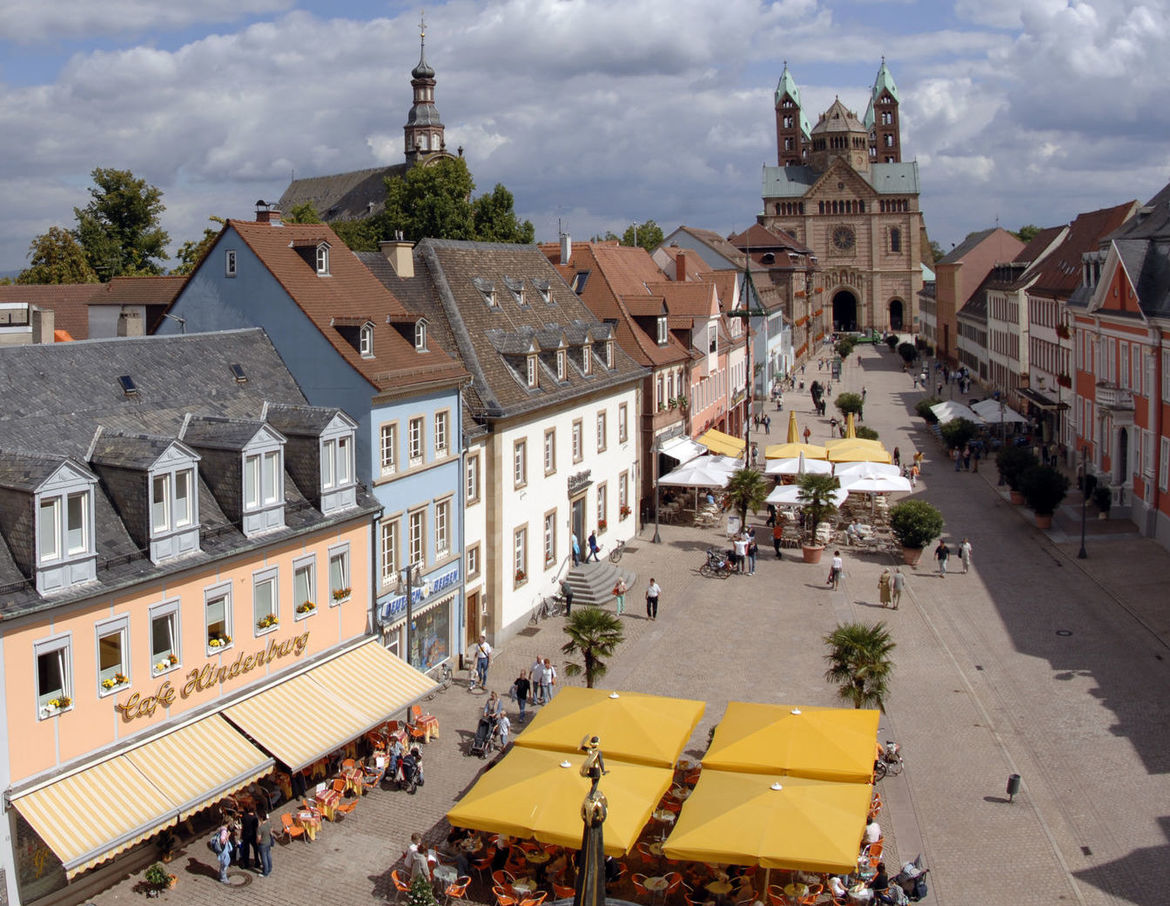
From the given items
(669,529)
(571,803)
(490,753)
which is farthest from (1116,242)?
(571,803)

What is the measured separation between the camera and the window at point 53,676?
18984 millimetres

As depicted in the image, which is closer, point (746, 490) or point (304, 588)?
point (304, 588)

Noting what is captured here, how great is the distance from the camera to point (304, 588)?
25438mm

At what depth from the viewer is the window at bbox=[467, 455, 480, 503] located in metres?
33.4

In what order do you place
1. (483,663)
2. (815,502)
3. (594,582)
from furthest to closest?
(815,502) < (594,582) < (483,663)

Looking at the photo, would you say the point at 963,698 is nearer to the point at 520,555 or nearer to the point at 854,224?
the point at 520,555

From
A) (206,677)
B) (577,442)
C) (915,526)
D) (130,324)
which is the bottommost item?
(206,677)

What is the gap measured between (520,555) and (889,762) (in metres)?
14.2

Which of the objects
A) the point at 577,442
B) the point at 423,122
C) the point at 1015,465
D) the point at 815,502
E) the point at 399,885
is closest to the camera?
the point at 399,885

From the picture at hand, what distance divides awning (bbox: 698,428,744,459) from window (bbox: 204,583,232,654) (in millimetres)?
36200

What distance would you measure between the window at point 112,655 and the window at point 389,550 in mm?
8475

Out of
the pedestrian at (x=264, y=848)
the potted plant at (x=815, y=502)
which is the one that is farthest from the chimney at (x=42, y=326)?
the potted plant at (x=815, y=502)

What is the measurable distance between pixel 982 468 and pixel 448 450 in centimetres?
4053

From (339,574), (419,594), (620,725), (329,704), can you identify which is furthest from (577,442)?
(620,725)
